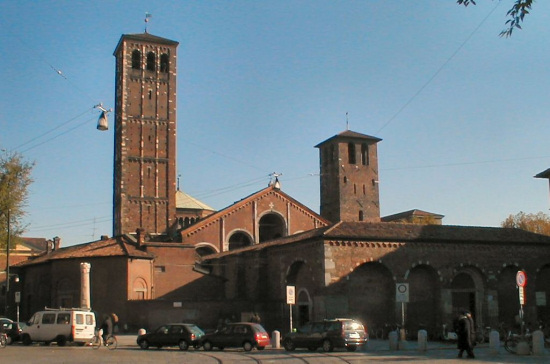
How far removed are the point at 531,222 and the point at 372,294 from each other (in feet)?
151

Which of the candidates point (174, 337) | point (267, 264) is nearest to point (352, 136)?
point (267, 264)

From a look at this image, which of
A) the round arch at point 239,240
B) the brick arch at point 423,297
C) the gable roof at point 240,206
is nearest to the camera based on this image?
the brick arch at point 423,297

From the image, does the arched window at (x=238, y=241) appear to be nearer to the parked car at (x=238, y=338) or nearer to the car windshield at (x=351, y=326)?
the parked car at (x=238, y=338)

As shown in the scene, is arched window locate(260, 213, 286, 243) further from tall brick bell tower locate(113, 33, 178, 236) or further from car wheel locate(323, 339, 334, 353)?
car wheel locate(323, 339, 334, 353)

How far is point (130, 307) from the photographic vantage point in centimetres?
4100

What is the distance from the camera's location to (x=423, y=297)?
37188 mm

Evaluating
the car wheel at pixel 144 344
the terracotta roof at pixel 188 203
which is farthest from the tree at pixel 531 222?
the car wheel at pixel 144 344

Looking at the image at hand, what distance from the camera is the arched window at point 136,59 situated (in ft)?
211

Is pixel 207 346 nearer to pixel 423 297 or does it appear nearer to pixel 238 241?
pixel 423 297

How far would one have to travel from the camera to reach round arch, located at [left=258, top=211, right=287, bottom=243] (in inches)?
2382

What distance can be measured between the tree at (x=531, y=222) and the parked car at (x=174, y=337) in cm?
5177

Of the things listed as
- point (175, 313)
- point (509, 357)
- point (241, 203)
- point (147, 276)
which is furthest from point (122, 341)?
point (241, 203)

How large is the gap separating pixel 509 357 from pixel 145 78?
4918cm

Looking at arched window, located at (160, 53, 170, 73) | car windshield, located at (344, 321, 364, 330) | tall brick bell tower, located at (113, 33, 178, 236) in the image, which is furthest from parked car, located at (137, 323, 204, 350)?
arched window, located at (160, 53, 170, 73)
